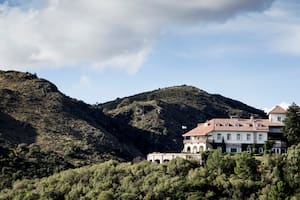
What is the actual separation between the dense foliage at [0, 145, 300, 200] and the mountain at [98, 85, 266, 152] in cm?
6186

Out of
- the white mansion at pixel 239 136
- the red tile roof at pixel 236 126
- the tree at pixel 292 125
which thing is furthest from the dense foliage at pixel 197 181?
the red tile roof at pixel 236 126

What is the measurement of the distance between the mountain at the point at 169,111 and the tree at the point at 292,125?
6198 centimetres

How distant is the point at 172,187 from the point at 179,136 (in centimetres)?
7587

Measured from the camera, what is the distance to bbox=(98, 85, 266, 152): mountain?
457 ft

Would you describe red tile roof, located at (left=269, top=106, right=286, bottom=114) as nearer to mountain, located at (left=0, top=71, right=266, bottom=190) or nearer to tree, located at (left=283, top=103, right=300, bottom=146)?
tree, located at (left=283, top=103, right=300, bottom=146)

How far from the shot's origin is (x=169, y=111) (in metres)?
156

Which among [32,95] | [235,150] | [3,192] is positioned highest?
[32,95]

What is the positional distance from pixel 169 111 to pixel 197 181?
8806 cm

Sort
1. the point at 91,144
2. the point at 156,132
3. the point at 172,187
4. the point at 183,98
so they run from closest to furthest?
the point at 172,187
the point at 91,144
the point at 156,132
the point at 183,98

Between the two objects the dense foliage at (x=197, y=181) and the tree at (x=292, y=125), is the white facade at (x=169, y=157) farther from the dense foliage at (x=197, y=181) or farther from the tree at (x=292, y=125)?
the tree at (x=292, y=125)

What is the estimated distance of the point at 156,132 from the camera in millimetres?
141375

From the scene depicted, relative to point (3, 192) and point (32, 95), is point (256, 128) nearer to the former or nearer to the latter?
point (3, 192)

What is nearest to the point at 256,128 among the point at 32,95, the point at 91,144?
the point at 91,144

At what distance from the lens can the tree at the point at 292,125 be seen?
237 ft
